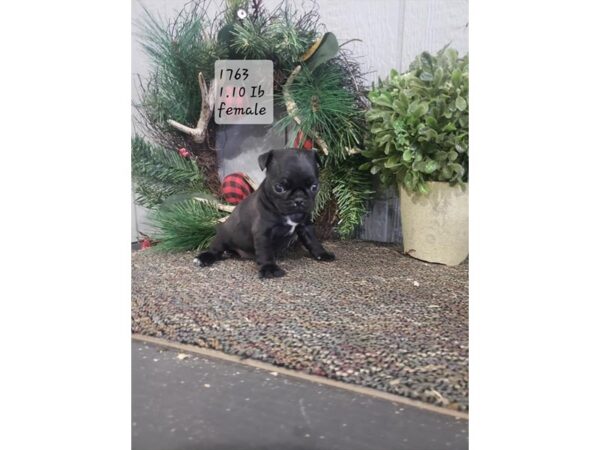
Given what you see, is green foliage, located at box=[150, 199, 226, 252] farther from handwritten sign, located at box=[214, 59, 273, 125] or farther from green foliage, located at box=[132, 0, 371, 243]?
handwritten sign, located at box=[214, 59, 273, 125]

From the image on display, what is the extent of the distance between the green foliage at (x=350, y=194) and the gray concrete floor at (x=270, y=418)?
1.55 ft

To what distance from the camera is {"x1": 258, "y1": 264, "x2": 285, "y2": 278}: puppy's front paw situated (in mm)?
1312

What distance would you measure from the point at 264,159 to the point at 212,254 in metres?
0.26

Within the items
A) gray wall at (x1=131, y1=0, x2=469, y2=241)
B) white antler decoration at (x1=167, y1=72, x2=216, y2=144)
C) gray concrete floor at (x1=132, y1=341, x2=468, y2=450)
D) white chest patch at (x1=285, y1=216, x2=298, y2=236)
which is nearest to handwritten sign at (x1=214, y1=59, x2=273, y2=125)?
white antler decoration at (x1=167, y1=72, x2=216, y2=144)

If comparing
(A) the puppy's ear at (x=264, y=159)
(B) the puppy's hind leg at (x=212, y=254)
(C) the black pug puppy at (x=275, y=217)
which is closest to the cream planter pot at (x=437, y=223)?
(C) the black pug puppy at (x=275, y=217)

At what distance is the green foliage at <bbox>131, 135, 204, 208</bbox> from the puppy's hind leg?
137mm

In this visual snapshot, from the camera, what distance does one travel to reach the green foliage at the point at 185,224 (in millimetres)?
1272

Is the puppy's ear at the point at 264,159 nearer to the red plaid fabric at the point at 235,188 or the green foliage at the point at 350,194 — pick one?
the red plaid fabric at the point at 235,188

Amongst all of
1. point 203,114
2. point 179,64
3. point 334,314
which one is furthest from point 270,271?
point 179,64

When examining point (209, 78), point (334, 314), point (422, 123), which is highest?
point (209, 78)

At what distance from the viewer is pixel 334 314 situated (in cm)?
113

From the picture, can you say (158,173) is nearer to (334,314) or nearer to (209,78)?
(209,78)

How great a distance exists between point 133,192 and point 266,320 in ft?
1.32
